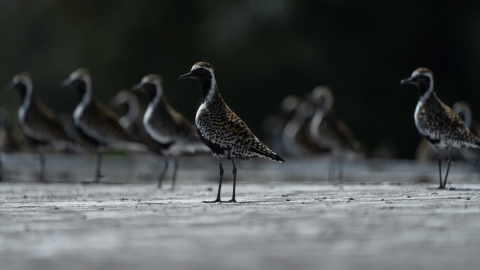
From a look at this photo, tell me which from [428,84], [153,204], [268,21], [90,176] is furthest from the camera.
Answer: [268,21]

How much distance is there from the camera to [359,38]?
3588cm

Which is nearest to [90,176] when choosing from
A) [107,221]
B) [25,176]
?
[25,176]

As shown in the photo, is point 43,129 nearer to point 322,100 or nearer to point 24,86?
point 24,86

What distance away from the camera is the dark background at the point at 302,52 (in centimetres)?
3528

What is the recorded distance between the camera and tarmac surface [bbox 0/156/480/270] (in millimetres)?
6070

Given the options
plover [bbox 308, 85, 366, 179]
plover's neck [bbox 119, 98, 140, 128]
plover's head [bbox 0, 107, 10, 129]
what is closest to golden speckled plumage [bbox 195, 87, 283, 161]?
plover [bbox 308, 85, 366, 179]

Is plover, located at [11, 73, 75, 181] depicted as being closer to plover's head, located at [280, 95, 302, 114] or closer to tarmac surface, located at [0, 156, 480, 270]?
tarmac surface, located at [0, 156, 480, 270]

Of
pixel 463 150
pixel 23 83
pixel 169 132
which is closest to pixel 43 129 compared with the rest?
pixel 23 83

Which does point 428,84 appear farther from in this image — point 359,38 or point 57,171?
point 359,38

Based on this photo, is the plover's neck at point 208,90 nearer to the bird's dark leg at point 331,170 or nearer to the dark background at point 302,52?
the bird's dark leg at point 331,170

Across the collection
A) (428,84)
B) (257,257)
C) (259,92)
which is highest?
(259,92)

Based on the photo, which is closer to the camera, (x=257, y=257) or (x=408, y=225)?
(x=257, y=257)

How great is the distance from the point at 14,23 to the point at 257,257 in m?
41.6

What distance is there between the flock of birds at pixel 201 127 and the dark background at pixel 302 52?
487cm
